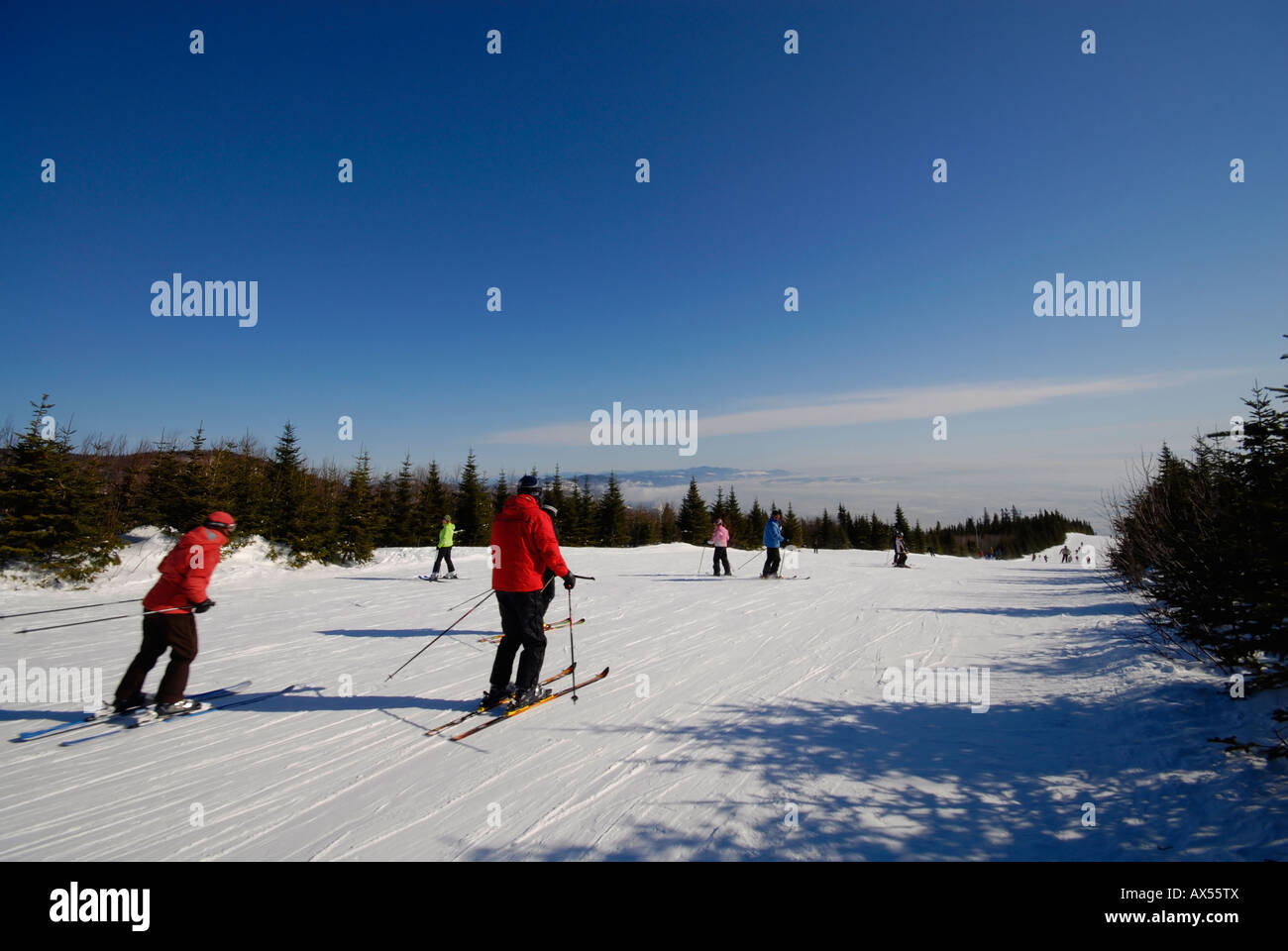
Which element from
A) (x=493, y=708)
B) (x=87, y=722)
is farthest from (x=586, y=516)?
(x=87, y=722)

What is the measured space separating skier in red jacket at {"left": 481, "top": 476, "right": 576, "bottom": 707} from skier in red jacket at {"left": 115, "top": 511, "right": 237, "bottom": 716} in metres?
2.62

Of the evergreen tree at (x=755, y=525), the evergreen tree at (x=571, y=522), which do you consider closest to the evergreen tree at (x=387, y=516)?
the evergreen tree at (x=571, y=522)

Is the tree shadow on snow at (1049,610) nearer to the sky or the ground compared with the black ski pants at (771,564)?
nearer to the ground

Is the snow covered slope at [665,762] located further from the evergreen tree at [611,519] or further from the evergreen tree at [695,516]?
the evergreen tree at [695,516]

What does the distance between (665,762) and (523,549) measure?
2349 millimetres

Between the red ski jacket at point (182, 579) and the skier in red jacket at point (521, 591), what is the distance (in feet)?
9.13

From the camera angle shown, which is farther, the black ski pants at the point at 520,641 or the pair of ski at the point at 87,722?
the black ski pants at the point at 520,641

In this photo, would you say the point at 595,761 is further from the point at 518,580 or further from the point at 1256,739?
the point at 1256,739

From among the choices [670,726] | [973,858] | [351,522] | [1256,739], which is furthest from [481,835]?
[351,522]

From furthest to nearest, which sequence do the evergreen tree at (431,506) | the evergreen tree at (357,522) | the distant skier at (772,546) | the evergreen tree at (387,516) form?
the evergreen tree at (431,506) → the evergreen tree at (387,516) → the evergreen tree at (357,522) → the distant skier at (772,546)

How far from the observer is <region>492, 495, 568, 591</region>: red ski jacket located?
5148 mm

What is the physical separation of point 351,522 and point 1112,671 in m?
23.9

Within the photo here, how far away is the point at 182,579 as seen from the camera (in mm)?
5000

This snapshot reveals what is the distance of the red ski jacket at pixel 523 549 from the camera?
16.9 ft
